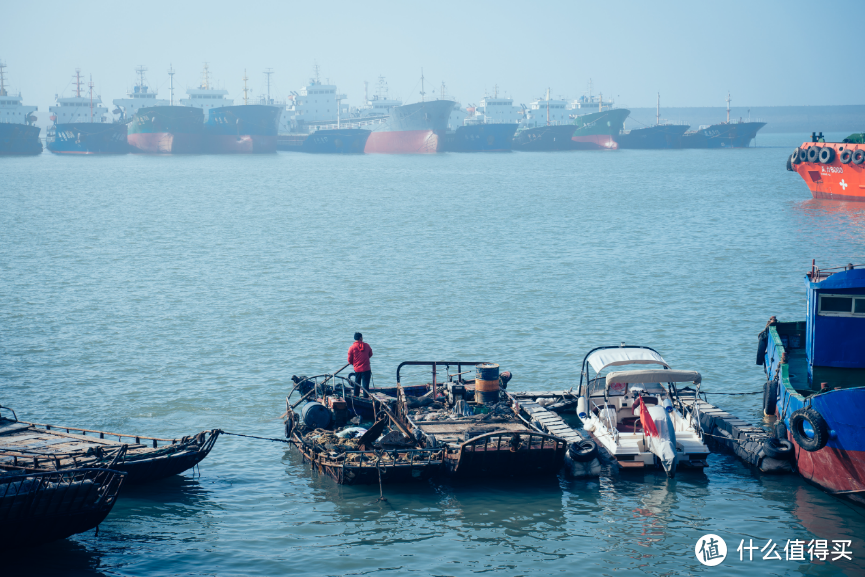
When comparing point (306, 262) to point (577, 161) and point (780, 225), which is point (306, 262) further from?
point (577, 161)

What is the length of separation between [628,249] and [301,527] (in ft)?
116

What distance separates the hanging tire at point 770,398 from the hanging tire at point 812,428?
3.85 metres

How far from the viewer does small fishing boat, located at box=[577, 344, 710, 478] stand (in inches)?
606

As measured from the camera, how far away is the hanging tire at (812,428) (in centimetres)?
1388

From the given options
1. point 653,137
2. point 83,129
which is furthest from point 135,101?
point 653,137

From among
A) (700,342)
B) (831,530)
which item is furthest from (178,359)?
(831,530)

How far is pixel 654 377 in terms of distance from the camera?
1639 centimetres

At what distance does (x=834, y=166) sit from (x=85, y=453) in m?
61.8

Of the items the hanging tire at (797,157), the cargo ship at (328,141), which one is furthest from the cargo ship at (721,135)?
the hanging tire at (797,157)

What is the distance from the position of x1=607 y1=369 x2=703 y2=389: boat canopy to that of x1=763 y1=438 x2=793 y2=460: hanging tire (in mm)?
1742

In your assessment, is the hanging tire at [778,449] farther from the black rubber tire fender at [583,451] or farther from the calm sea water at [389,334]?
the black rubber tire fender at [583,451]

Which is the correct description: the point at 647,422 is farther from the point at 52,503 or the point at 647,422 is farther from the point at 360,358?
the point at 52,503

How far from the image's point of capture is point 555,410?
1950 cm

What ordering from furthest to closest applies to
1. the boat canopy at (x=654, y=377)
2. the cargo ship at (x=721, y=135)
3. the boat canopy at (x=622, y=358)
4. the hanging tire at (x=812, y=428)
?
1. the cargo ship at (x=721, y=135)
2. the boat canopy at (x=622, y=358)
3. the boat canopy at (x=654, y=377)
4. the hanging tire at (x=812, y=428)
